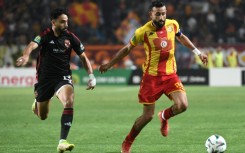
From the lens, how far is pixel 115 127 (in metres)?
13.8

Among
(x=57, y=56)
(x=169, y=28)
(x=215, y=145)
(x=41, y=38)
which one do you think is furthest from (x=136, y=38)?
(x=215, y=145)

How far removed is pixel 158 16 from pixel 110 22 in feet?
80.2

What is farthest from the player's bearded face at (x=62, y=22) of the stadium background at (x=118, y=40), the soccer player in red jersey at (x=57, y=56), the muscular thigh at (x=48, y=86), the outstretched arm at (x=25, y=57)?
the stadium background at (x=118, y=40)

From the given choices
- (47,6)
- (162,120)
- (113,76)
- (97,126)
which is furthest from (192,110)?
(47,6)

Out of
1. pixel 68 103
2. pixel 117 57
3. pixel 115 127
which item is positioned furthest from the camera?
pixel 115 127

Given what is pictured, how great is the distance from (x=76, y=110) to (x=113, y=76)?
14.0 m

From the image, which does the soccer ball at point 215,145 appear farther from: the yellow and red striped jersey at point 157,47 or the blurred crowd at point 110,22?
the blurred crowd at point 110,22

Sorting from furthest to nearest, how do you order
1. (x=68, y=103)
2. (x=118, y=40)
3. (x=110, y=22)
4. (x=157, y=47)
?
1. (x=110, y=22)
2. (x=118, y=40)
3. (x=157, y=47)
4. (x=68, y=103)

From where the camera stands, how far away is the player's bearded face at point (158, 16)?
995cm

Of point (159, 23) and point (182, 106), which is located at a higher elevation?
point (159, 23)

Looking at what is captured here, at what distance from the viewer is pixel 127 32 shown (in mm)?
33094

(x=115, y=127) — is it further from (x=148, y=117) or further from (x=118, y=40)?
(x=118, y=40)

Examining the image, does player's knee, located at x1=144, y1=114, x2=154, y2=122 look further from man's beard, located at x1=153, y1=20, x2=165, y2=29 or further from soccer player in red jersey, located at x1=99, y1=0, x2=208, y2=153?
man's beard, located at x1=153, y1=20, x2=165, y2=29

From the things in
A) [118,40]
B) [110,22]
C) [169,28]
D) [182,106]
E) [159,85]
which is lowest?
[182,106]
